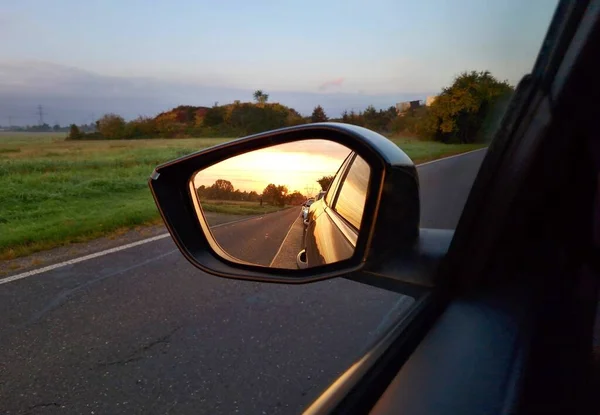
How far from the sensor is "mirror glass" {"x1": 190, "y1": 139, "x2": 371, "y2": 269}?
66.0 inches

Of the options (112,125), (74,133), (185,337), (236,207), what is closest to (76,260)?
(185,337)

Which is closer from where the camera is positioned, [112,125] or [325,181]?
[325,181]

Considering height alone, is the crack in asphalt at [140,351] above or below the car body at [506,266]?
below

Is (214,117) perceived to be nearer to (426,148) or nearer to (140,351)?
(140,351)

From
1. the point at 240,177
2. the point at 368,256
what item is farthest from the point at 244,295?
the point at 368,256

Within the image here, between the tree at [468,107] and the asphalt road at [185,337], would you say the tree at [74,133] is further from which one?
the tree at [468,107]

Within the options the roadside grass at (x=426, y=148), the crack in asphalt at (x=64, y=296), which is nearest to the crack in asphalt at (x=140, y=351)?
the crack in asphalt at (x=64, y=296)

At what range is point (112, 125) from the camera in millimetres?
36719

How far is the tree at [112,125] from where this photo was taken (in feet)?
120

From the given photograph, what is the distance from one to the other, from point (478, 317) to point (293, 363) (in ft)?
6.98

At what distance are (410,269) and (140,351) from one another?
2.60 m

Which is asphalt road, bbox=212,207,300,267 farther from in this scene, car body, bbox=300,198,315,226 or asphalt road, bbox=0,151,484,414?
asphalt road, bbox=0,151,484,414

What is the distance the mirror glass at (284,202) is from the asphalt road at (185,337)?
10.6 inches

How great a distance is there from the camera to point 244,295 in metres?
4.55
